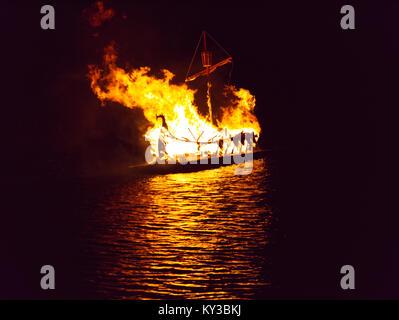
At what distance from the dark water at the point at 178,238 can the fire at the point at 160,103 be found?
13.7 ft

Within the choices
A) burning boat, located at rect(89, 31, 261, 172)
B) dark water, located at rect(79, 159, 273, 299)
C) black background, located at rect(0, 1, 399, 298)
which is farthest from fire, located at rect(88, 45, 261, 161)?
Result: dark water, located at rect(79, 159, 273, 299)

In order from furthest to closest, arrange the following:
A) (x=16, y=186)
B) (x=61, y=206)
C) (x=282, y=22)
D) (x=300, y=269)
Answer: (x=282, y=22)
(x=16, y=186)
(x=61, y=206)
(x=300, y=269)

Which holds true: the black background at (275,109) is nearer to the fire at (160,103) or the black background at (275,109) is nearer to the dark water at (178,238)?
the dark water at (178,238)

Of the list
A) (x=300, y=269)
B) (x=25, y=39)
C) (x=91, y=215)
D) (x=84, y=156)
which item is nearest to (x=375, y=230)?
(x=300, y=269)

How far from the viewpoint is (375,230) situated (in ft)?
47.9

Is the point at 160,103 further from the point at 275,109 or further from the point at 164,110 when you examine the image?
the point at 275,109

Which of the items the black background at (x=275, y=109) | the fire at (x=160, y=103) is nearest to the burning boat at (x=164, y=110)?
the fire at (x=160, y=103)

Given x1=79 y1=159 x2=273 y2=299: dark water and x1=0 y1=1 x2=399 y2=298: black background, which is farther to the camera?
x1=0 y1=1 x2=399 y2=298: black background

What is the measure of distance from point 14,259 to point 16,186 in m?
9.23

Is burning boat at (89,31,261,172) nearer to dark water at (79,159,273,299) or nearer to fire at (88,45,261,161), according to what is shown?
fire at (88,45,261,161)

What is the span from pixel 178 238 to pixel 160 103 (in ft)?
41.7

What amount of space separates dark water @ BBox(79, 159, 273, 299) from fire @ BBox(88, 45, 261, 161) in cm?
418

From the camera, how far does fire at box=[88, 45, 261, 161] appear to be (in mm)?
24797

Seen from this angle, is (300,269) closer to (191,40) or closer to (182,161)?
(182,161)
